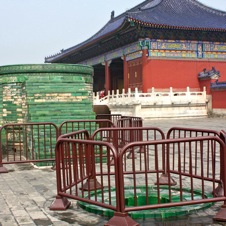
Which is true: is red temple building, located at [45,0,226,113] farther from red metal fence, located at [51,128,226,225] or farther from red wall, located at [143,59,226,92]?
red metal fence, located at [51,128,226,225]

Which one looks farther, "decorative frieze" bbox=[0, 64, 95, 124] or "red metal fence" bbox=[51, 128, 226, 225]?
"decorative frieze" bbox=[0, 64, 95, 124]

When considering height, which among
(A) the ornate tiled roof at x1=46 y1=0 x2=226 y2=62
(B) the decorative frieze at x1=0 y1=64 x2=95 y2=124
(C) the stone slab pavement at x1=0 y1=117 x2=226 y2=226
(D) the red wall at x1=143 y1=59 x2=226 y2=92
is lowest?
(C) the stone slab pavement at x1=0 y1=117 x2=226 y2=226

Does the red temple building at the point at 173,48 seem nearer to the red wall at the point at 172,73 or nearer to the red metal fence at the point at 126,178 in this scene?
the red wall at the point at 172,73

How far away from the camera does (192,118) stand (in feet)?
76.3

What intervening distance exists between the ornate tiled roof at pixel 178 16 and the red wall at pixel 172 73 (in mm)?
2412

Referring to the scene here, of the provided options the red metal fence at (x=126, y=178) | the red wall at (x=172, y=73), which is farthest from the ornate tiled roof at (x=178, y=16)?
the red metal fence at (x=126, y=178)

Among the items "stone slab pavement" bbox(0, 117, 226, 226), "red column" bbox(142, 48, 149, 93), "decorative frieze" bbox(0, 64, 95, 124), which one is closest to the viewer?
"stone slab pavement" bbox(0, 117, 226, 226)

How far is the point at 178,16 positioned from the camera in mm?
27016

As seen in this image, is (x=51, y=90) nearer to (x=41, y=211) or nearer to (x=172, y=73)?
(x=41, y=211)

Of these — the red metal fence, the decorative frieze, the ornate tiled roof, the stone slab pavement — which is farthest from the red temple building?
the stone slab pavement

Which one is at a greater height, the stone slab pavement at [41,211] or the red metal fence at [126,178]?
the red metal fence at [126,178]

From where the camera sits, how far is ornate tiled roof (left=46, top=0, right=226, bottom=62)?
79.9 ft

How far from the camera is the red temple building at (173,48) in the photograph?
24734 mm

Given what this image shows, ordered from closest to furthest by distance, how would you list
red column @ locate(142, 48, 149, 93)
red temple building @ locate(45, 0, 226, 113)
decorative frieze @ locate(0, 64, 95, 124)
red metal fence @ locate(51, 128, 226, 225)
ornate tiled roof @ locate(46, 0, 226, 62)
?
red metal fence @ locate(51, 128, 226, 225) < decorative frieze @ locate(0, 64, 95, 124) < ornate tiled roof @ locate(46, 0, 226, 62) < red temple building @ locate(45, 0, 226, 113) < red column @ locate(142, 48, 149, 93)
